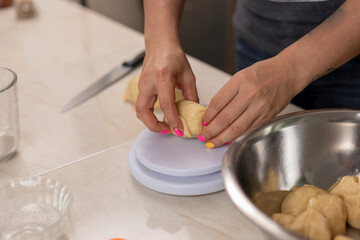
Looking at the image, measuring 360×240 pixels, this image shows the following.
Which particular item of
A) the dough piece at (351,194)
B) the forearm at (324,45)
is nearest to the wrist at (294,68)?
the forearm at (324,45)

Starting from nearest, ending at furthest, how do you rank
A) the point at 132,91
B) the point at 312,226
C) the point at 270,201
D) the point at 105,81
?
the point at 312,226 < the point at 270,201 < the point at 132,91 < the point at 105,81

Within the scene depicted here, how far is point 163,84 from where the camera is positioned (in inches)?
38.9

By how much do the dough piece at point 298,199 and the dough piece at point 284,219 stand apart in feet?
0.07

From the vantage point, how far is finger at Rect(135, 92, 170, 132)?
98 centimetres

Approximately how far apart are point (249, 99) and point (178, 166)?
19cm

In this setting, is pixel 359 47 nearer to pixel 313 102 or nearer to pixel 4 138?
pixel 313 102

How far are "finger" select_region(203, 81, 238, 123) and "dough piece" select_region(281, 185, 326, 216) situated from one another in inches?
8.6

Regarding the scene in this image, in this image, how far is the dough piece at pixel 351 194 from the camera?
75cm

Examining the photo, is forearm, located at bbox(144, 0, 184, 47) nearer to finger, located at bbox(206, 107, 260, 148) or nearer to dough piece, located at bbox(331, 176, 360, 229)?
finger, located at bbox(206, 107, 260, 148)

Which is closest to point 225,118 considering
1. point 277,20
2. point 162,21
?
point 162,21

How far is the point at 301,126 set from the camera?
0.82 metres

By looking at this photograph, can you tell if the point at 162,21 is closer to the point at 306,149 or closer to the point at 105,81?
the point at 105,81

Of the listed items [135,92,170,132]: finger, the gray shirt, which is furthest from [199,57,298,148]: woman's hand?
the gray shirt

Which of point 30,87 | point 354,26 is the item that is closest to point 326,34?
point 354,26
